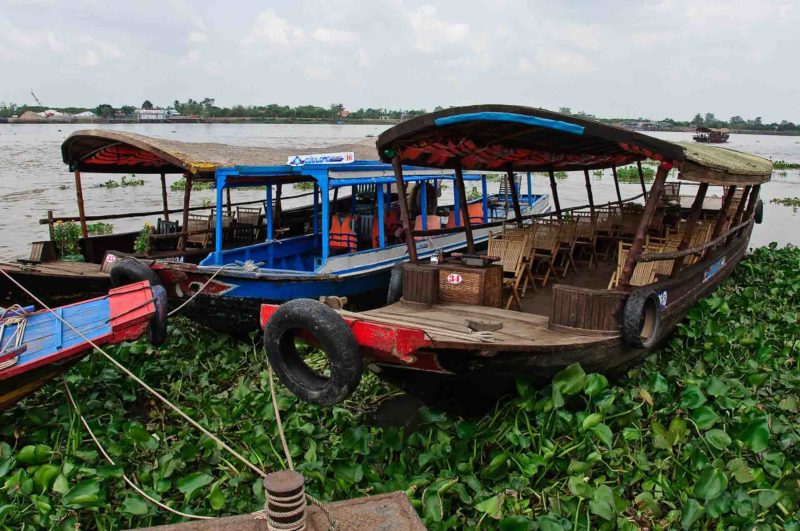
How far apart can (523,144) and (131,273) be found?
4263mm

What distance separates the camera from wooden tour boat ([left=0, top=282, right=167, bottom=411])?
4.66 meters

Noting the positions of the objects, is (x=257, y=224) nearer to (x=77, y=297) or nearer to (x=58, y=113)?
(x=77, y=297)

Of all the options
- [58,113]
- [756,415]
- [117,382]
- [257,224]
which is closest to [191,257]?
[257,224]

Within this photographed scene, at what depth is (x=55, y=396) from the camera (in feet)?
18.1

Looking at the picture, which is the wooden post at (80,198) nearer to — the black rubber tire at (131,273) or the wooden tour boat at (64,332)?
the black rubber tire at (131,273)

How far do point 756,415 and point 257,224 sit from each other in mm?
7470

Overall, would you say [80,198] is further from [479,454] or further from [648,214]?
[648,214]

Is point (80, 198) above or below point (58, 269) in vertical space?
above

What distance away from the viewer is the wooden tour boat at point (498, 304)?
12.9ft

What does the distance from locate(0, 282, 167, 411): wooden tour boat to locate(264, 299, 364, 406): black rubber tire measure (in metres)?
1.81

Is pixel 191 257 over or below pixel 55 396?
over

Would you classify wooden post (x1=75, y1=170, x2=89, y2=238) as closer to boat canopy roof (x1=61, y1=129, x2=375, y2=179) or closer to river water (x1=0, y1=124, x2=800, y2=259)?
boat canopy roof (x1=61, y1=129, x2=375, y2=179)

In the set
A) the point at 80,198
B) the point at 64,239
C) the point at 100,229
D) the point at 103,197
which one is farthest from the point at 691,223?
the point at 103,197

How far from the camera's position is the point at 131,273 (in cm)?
656
